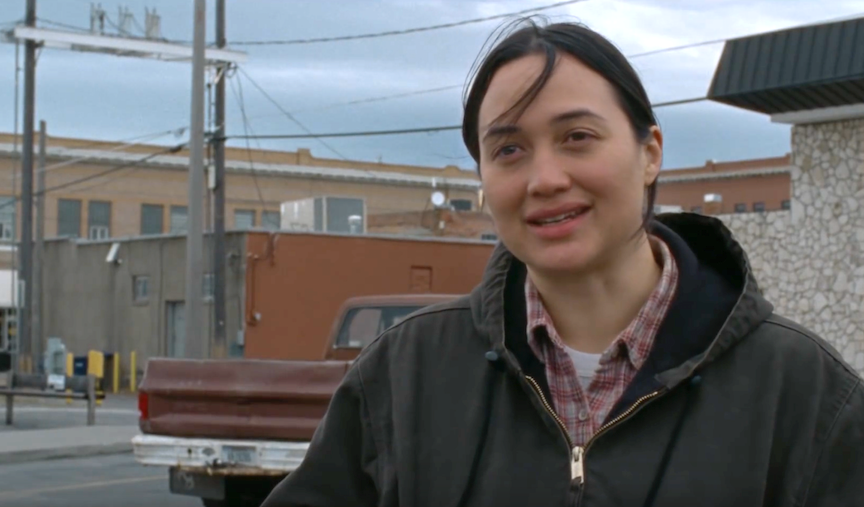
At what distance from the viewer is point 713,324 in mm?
2273

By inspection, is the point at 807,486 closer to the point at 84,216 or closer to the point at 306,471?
the point at 306,471

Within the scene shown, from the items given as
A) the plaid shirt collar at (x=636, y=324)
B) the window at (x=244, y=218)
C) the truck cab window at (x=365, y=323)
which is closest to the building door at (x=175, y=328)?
the window at (x=244, y=218)

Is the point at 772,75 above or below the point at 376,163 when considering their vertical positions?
below

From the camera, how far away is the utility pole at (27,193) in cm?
3412

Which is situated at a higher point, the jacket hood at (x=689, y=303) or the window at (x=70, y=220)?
the window at (x=70, y=220)

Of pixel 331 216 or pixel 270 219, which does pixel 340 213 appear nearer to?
pixel 331 216

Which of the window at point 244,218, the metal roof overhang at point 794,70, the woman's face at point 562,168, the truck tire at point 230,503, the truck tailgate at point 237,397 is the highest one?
the window at point 244,218

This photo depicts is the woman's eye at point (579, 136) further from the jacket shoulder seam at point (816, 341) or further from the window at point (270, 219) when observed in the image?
the window at point (270, 219)

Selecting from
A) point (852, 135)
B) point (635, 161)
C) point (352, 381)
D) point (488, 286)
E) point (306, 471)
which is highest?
point (852, 135)

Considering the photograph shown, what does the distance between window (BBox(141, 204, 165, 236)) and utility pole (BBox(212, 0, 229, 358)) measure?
2825cm

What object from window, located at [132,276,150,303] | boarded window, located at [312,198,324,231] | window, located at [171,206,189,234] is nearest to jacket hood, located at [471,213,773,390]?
boarded window, located at [312,198,324,231]

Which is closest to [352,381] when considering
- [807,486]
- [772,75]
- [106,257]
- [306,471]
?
[306,471]

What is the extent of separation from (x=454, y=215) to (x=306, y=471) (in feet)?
145

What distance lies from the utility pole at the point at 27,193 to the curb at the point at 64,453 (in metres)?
16.4
